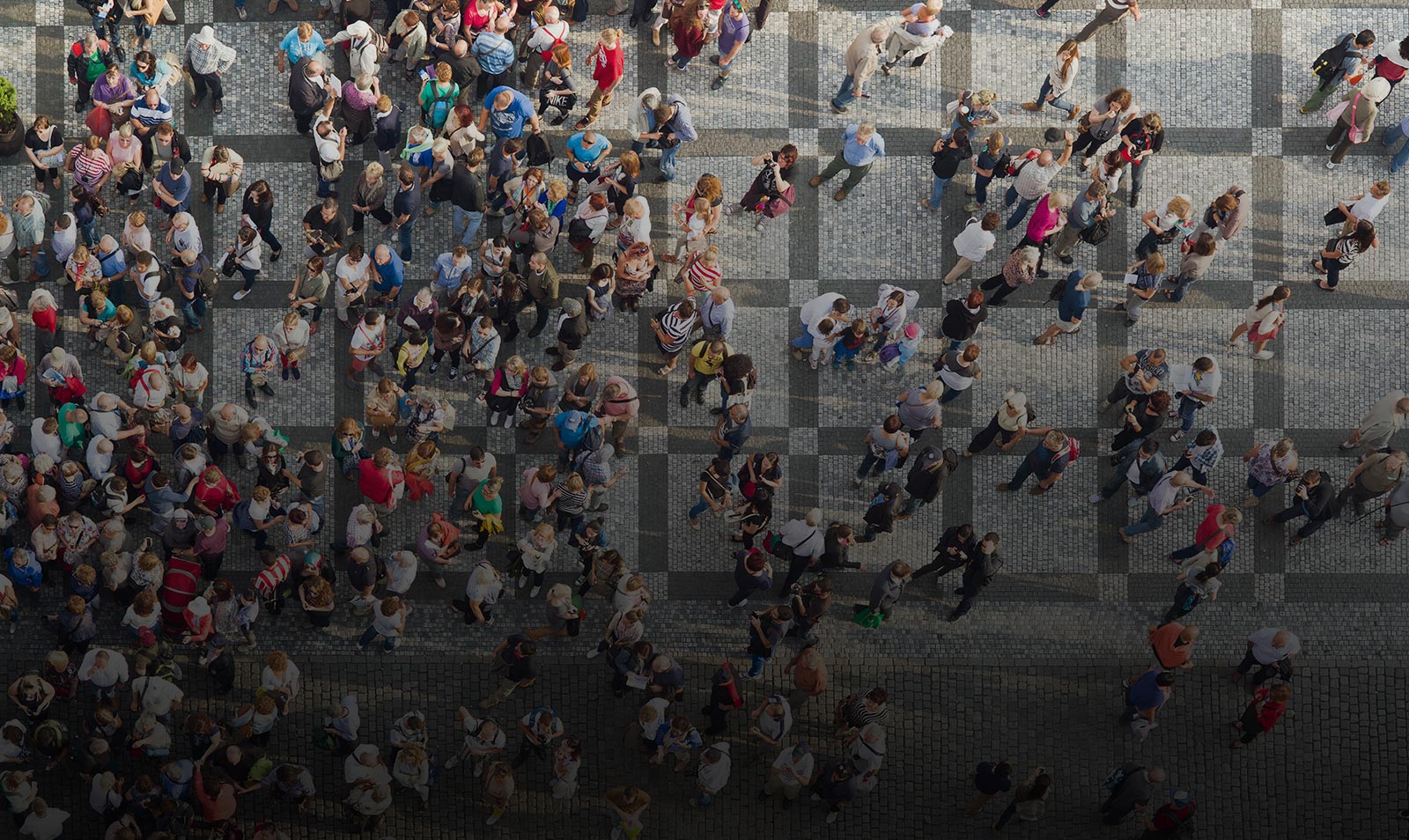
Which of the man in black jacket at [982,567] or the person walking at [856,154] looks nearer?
the man in black jacket at [982,567]

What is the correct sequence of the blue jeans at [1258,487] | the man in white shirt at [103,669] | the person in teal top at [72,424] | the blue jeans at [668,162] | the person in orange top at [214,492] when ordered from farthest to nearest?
the blue jeans at [668,162], the blue jeans at [1258,487], the person in teal top at [72,424], the person in orange top at [214,492], the man in white shirt at [103,669]

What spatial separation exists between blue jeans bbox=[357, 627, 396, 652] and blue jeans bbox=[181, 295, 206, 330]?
172 inches

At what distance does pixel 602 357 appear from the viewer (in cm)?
1609

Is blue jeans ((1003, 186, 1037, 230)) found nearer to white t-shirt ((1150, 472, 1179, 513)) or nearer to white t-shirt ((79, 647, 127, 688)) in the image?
white t-shirt ((1150, 472, 1179, 513))

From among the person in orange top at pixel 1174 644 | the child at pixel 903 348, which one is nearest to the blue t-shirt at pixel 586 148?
the child at pixel 903 348

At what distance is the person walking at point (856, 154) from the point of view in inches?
603

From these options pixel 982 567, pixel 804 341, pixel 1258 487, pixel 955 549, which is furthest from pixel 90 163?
pixel 1258 487

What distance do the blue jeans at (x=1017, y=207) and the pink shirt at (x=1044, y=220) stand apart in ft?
1.54

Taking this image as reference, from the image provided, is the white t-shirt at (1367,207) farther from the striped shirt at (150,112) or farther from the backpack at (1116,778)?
the striped shirt at (150,112)

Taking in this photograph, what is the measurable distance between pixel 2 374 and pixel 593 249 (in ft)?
22.6

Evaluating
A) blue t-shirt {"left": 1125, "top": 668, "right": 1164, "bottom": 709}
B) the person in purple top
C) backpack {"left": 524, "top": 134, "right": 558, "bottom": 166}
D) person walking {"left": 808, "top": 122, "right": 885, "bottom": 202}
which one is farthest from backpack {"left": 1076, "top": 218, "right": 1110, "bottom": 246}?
backpack {"left": 524, "top": 134, "right": 558, "bottom": 166}

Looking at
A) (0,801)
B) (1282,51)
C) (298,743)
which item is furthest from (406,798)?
(1282,51)

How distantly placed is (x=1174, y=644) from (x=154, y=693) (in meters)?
10.9

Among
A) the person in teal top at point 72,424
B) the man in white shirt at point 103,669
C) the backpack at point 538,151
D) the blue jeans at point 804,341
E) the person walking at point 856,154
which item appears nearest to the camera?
the man in white shirt at point 103,669
